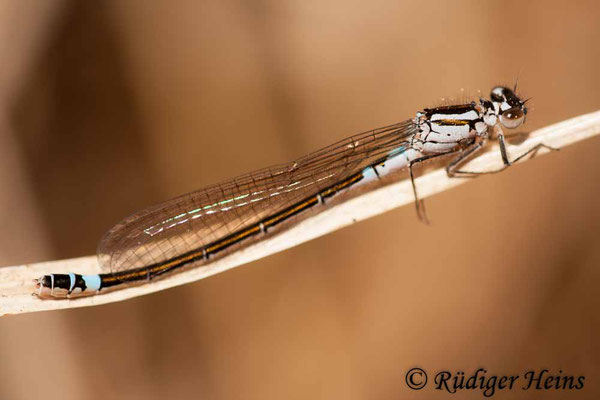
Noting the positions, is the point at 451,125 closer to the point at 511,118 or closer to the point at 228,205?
the point at 511,118

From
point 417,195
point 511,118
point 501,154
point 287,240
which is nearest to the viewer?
point 287,240

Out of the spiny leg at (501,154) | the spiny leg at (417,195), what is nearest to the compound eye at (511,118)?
the spiny leg at (501,154)

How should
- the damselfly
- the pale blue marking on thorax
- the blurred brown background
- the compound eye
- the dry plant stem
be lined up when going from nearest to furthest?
the dry plant stem < the pale blue marking on thorax < the damselfly < the compound eye < the blurred brown background

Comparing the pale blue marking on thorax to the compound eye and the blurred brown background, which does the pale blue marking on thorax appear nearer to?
the blurred brown background

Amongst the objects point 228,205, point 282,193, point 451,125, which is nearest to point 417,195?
point 451,125

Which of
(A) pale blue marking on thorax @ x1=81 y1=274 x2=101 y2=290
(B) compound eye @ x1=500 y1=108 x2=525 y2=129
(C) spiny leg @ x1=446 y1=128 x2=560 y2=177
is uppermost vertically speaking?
(B) compound eye @ x1=500 y1=108 x2=525 y2=129

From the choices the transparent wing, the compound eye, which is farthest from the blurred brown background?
the transparent wing

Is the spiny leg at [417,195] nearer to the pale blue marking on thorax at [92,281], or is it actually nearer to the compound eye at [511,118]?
the compound eye at [511,118]
